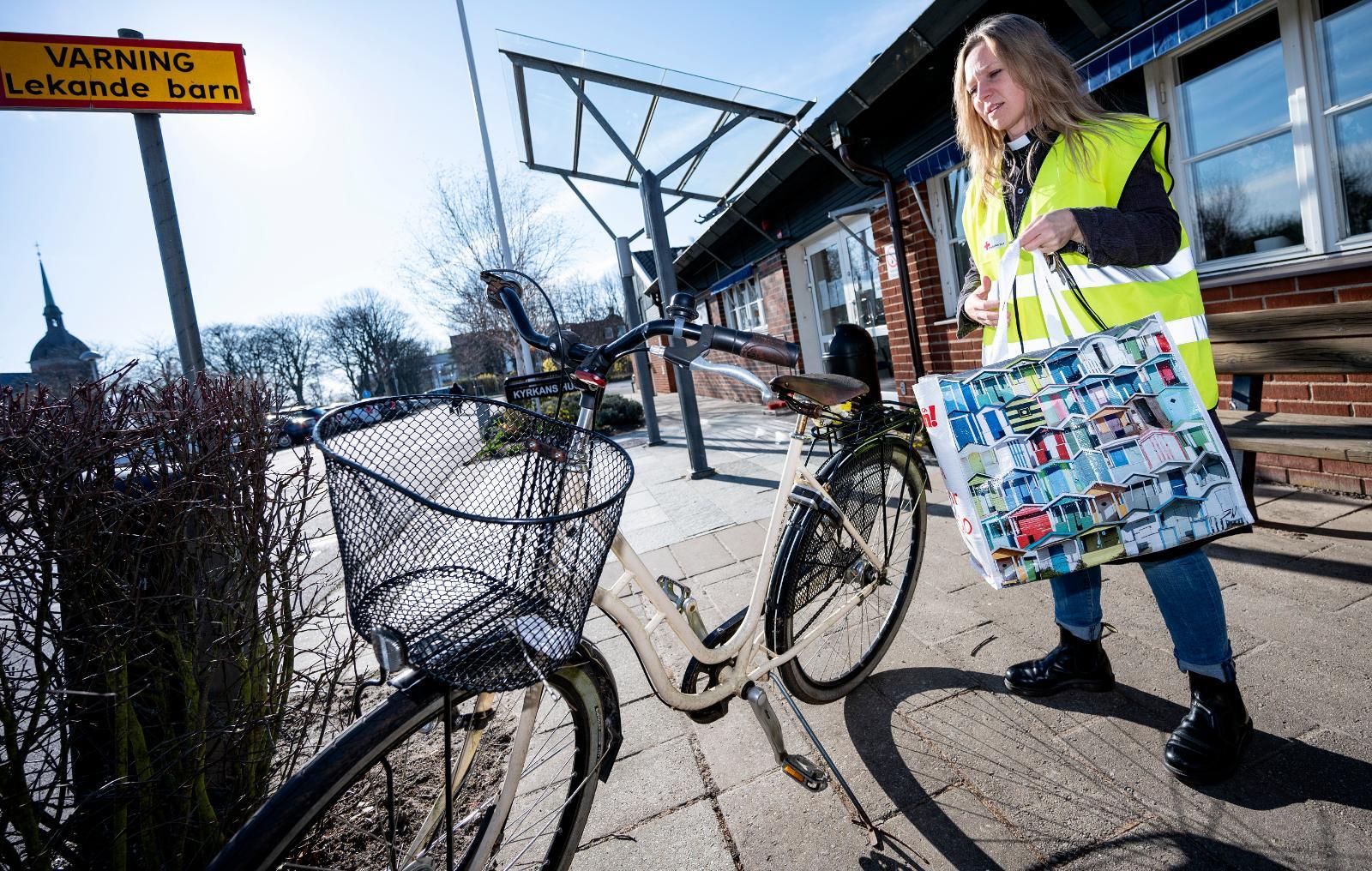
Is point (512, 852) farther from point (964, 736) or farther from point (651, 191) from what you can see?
point (651, 191)

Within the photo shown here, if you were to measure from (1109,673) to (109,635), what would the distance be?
2.62 meters

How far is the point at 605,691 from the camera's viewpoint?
1451 mm

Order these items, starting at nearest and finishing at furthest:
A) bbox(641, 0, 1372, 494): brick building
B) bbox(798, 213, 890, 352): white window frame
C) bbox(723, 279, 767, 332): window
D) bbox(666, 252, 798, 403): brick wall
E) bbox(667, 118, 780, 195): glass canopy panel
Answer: bbox(641, 0, 1372, 494): brick building, bbox(667, 118, 780, 195): glass canopy panel, bbox(798, 213, 890, 352): white window frame, bbox(666, 252, 798, 403): brick wall, bbox(723, 279, 767, 332): window

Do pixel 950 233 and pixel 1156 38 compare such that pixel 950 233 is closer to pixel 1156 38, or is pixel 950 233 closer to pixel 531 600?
pixel 1156 38

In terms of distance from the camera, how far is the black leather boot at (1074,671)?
2045mm

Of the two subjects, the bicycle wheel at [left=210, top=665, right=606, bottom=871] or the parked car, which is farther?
the parked car

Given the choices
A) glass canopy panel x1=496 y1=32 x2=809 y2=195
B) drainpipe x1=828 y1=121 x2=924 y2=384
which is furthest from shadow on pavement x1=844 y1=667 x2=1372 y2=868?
glass canopy panel x1=496 y1=32 x2=809 y2=195

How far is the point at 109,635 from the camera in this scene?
142 cm

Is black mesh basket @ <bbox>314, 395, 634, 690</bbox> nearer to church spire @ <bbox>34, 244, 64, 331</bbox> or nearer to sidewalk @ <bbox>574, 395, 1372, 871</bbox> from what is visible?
sidewalk @ <bbox>574, 395, 1372, 871</bbox>

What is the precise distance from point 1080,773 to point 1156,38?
3668mm

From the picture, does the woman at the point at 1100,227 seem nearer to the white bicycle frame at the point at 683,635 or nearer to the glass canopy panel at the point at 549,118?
the white bicycle frame at the point at 683,635

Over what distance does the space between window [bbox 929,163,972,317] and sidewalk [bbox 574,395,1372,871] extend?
3.66 m

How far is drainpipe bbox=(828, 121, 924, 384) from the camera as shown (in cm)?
626

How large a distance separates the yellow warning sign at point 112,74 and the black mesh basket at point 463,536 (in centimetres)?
225
